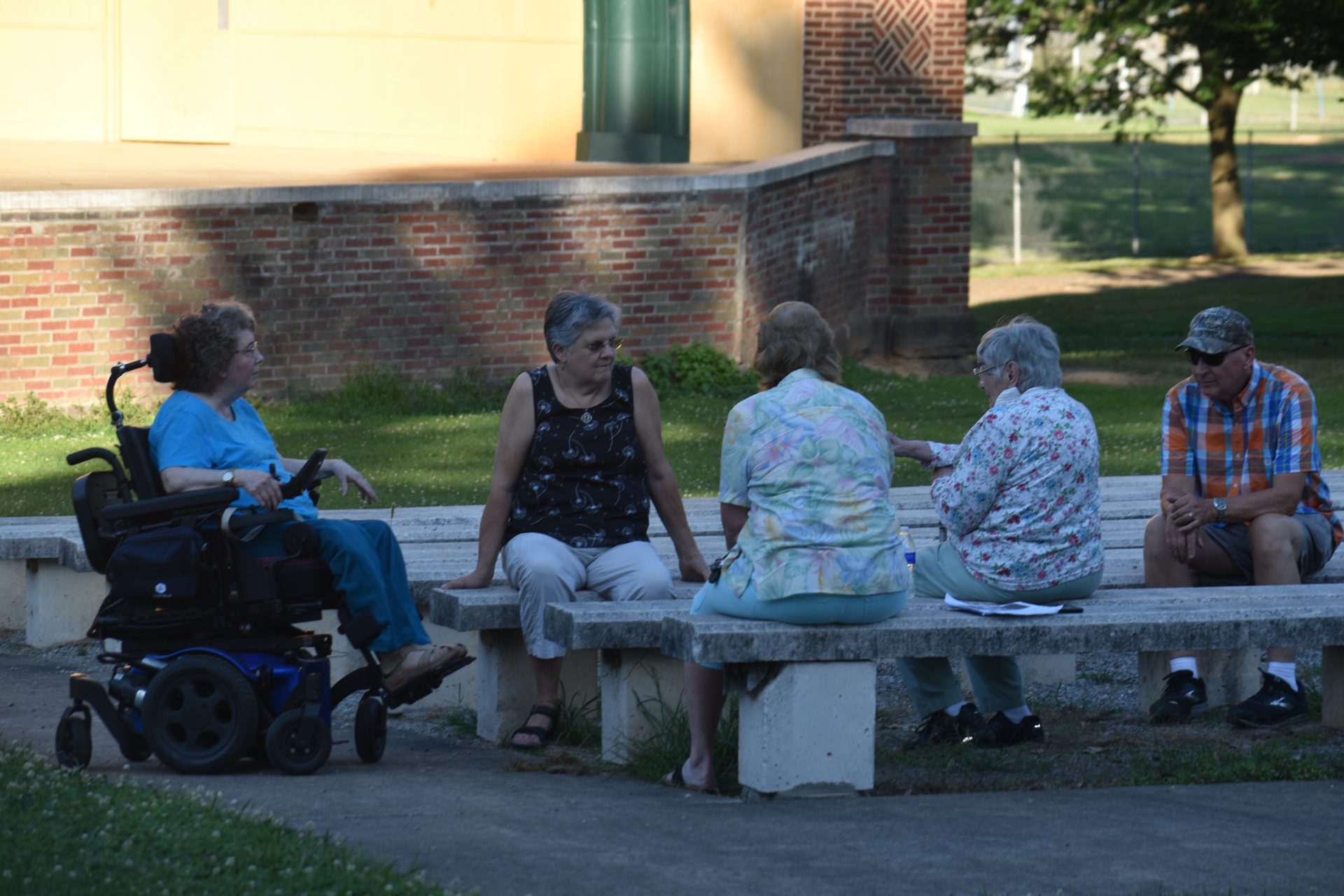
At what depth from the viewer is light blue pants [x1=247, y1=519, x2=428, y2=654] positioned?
5445mm

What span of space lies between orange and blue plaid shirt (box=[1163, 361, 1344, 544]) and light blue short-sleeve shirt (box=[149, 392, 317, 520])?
2.93 metres

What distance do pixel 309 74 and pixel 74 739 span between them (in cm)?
1638

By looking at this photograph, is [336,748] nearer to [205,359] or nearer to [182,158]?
[205,359]

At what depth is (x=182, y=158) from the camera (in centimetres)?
1859

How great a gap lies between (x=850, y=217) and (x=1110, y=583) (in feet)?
36.5

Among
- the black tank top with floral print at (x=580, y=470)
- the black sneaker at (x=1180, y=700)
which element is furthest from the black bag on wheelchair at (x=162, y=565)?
the black sneaker at (x=1180, y=700)

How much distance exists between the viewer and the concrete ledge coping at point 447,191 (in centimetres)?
1238

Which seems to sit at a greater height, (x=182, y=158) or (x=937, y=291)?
(x=182, y=158)

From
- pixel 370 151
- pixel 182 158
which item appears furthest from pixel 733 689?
pixel 370 151

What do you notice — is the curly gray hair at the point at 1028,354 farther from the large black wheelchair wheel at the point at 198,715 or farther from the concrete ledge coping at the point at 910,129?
the concrete ledge coping at the point at 910,129

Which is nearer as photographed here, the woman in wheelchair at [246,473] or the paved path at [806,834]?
the paved path at [806,834]

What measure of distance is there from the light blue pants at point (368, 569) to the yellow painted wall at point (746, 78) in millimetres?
13294

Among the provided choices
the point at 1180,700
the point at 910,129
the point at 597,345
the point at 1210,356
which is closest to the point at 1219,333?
the point at 1210,356

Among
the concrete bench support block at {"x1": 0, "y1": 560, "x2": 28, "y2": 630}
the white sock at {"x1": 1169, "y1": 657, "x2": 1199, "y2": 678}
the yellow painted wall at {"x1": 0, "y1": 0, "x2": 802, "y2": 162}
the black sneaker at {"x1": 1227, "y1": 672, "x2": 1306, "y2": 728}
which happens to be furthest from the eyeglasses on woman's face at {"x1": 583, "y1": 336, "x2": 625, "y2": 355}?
the yellow painted wall at {"x1": 0, "y1": 0, "x2": 802, "y2": 162}
